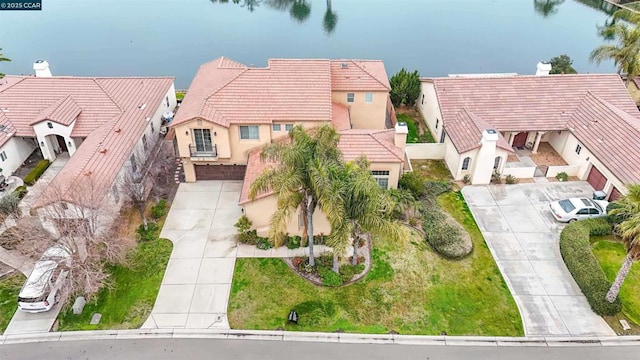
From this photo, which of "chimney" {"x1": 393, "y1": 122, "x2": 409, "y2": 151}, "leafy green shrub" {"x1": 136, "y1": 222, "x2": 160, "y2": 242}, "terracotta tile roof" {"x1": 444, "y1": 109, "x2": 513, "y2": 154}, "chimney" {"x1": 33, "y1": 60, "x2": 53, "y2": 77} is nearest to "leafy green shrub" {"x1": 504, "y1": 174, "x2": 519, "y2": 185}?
"terracotta tile roof" {"x1": 444, "y1": 109, "x2": 513, "y2": 154}

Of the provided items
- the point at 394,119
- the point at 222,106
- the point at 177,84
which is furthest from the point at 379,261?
the point at 177,84

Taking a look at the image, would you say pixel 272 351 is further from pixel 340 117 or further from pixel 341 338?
pixel 340 117

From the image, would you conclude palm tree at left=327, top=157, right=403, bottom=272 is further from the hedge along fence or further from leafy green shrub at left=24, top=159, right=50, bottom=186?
leafy green shrub at left=24, top=159, right=50, bottom=186

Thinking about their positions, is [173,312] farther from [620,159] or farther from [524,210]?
[620,159]

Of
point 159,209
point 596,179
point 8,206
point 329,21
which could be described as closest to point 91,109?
point 8,206

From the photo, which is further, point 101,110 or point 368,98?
point 368,98
